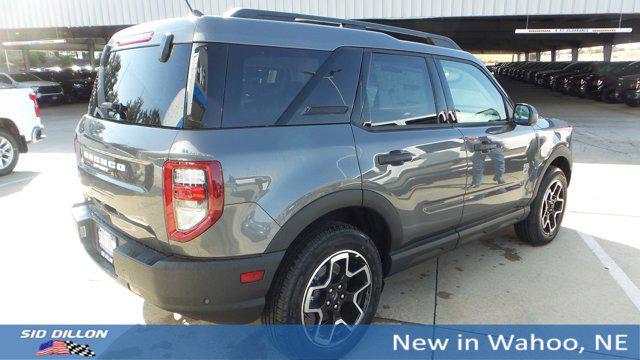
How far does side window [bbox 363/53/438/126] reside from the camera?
2607mm

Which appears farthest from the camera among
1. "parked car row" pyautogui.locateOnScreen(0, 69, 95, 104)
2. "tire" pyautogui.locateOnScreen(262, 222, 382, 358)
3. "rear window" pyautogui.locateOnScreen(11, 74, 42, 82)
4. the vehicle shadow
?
"parked car row" pyautogui.locateOnScreen(0, 69, 95, 104)

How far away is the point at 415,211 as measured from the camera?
279 cm

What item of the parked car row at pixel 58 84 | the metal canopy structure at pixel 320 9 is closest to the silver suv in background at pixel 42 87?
the parked car row at pixel 58 84

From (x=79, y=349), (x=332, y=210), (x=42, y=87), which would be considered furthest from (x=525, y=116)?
(x=42, y=87)

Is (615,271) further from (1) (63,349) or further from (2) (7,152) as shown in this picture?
(2) (7,152)

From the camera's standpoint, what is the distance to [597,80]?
1808 cm

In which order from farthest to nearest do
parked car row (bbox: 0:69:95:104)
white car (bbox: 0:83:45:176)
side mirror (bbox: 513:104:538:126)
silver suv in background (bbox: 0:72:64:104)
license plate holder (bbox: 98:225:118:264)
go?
1. parked car row (bbox: 0:69:95:104)
2. silver suv in background (bbox: 0:72:64:104)
3. white car (bbox: 0:83:45:176)
4. side mirror (bbox: 513:104:538:126)
5. license plate holder (bbox: 98:225:118:264)

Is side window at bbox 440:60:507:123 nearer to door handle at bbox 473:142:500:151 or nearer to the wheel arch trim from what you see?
door handle at bbox 473:142:500:151

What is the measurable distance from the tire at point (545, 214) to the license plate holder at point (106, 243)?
11.3ft

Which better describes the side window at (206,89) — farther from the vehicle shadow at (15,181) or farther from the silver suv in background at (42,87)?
the silver suv in background at (42,87)

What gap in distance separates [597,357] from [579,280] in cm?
102

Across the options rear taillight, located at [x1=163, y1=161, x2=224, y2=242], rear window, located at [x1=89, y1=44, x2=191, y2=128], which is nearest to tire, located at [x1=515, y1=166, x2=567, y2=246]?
rear taillight, located at [x1=163, y1=161, x2=224, y2=242]

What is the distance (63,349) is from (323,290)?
1.67m

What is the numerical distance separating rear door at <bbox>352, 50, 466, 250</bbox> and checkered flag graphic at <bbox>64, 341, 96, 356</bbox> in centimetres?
193
